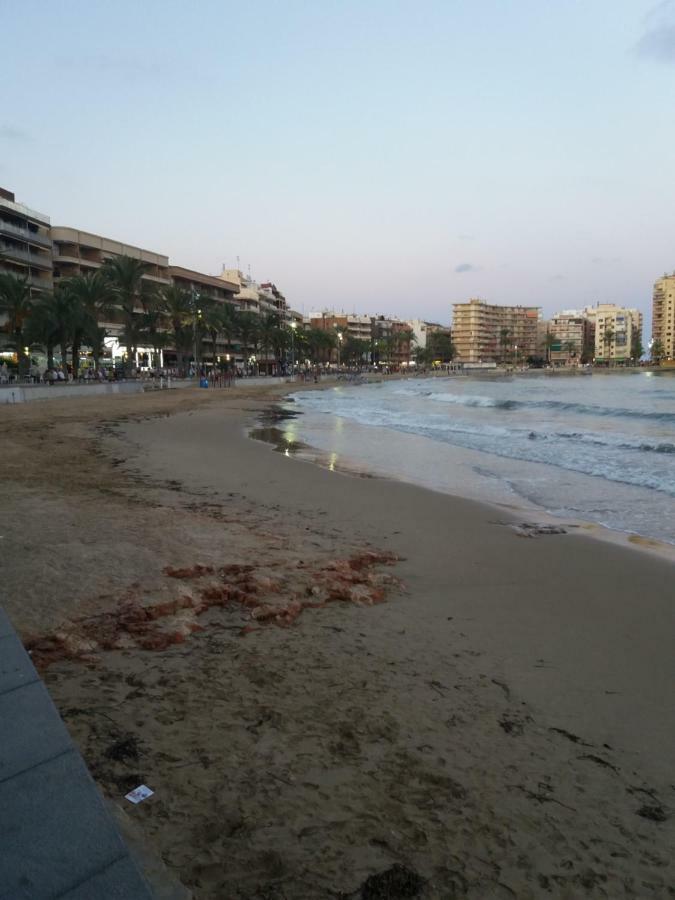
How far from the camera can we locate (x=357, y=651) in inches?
148

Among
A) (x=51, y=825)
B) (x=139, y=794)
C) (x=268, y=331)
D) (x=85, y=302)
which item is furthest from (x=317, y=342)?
(x=51, y=825)

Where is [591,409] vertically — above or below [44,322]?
below

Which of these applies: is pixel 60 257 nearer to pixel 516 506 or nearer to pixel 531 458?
Answer: pixel 531 458

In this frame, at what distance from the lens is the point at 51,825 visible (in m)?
1.55

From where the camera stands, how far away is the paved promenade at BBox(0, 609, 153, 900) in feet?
4.49

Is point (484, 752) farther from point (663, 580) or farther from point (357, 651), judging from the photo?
point (663, 580)

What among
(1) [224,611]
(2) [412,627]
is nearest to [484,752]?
(2) [412,627]

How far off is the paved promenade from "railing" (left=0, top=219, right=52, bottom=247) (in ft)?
225

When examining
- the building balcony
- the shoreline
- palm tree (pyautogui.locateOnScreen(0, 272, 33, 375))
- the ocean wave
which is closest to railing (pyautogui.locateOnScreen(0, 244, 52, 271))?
the building balcony

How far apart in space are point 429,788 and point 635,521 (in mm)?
6652

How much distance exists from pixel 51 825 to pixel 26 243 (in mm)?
72366

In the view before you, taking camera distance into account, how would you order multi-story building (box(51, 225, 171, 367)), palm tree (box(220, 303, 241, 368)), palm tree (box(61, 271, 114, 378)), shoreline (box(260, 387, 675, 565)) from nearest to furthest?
shoreline (box(260, 387, 675, 565)) → palm tree (box(61, 271, 114, 378)) → multi-story building (box(51, 225, 171, 367)) → palm tree (box(220, 303, 241, 368))

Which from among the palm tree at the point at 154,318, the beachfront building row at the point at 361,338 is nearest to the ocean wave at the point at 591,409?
the palm tree at the point at 154,318

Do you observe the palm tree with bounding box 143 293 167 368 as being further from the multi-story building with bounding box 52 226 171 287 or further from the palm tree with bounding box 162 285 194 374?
the multi-story building with bounding box 52 226 171 287
